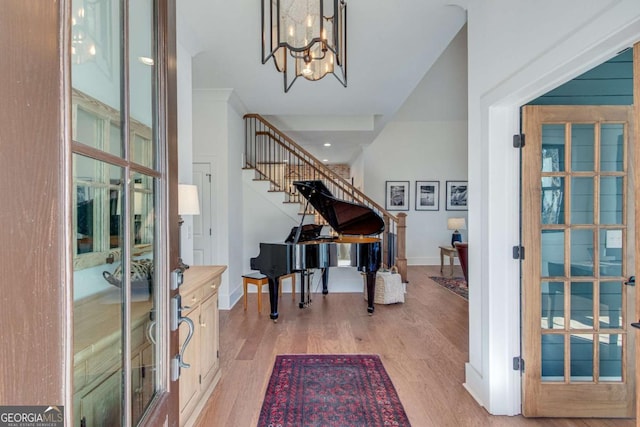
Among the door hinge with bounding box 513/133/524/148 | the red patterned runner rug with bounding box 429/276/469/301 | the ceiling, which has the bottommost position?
the red patterned runner rug with bounding box 429/276/469/301

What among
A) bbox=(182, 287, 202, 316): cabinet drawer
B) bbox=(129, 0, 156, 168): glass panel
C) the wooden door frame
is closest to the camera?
the wooden door frame

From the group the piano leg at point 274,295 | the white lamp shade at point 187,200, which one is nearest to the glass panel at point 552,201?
the white lamp shade at point 187,200

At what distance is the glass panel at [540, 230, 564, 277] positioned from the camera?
205cm

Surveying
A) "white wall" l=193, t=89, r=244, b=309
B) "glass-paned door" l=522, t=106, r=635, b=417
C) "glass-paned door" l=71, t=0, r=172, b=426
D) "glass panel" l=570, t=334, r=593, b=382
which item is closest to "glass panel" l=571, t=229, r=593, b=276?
"glass-paned door" l=522, t=106, r=635, b=417

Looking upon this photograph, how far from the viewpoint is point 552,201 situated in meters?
2.05

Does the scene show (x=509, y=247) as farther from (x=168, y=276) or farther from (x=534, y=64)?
(x=168, y=276)

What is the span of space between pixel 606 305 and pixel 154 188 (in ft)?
8.68

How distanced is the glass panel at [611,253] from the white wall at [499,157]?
1.72ft

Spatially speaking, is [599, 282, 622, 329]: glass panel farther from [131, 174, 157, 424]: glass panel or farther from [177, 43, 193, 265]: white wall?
[177, 43, 193, 265]: white wall

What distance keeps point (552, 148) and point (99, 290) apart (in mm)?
2512

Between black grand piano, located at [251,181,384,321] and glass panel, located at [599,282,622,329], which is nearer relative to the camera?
glass panel, located at [599,282,622,329]

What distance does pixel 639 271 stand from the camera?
1.21m

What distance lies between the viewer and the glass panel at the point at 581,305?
2.02 metres

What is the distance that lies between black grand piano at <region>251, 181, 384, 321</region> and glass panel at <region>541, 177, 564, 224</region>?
2158 millimetres
